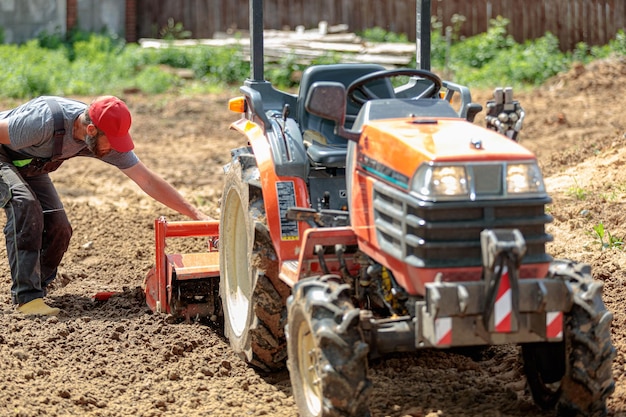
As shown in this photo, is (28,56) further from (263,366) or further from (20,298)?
(263,366)

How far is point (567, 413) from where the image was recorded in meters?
4.47

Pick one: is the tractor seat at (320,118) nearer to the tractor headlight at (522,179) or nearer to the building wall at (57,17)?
the tractor headlight at (522,179)

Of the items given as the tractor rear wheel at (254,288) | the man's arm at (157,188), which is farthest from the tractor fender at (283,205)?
the man's arm at (157,188)

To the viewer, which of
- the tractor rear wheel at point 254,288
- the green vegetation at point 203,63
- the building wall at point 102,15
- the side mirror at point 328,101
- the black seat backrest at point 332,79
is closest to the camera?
the side mirror at point 328,101

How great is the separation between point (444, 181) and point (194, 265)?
298 centimetres

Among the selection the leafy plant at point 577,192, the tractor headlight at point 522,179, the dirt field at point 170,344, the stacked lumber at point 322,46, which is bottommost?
the dirt field at point 170,344

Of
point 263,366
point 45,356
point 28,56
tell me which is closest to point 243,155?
point 263,366

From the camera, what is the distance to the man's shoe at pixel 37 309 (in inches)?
265

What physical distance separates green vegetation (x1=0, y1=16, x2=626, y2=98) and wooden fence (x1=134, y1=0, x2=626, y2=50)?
1.04 feet

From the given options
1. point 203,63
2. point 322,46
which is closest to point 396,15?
point 322,46

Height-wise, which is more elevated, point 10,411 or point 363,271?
point 363,271

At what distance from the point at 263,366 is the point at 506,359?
1.34 meters

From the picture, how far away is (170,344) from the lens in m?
6.07

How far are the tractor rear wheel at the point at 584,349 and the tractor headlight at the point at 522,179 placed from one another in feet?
1.43
